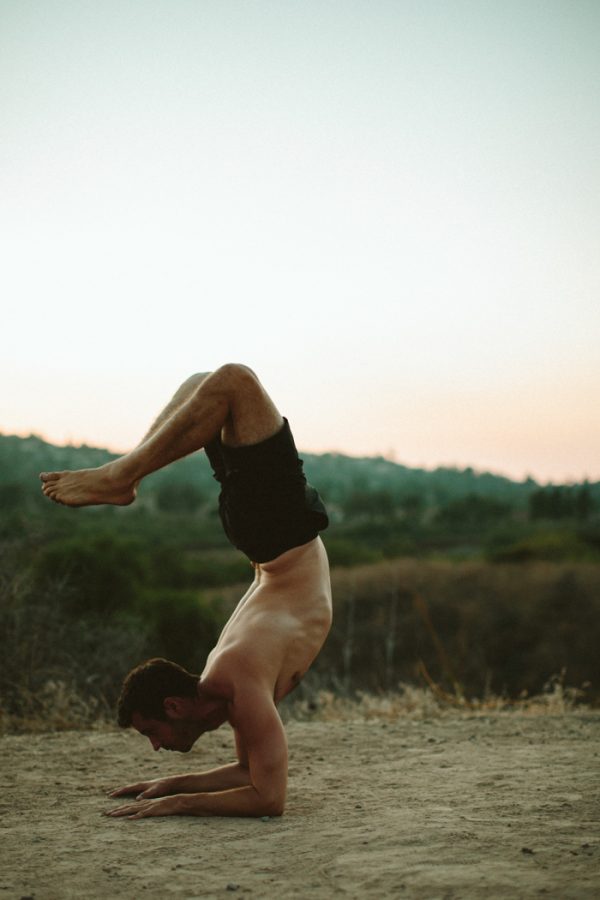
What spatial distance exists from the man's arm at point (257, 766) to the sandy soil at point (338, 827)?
0.07 metres

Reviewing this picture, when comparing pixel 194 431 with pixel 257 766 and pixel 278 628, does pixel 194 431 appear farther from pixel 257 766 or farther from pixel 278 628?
pixel 257 766

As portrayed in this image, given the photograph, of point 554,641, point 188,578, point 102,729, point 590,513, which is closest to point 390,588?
point 554,641

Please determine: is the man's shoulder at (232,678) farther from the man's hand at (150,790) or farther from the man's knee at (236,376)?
the man's knee at (236,376)

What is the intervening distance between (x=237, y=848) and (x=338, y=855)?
398mm

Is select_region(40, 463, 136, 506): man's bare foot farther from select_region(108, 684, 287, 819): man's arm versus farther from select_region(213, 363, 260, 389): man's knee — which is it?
select_region(108, 684, 287, 819): man's arm

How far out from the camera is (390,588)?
24312 mm

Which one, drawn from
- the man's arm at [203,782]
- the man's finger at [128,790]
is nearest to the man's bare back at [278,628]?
the man's arm at [203,782]

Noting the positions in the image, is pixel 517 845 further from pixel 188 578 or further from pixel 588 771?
pixel 188 578

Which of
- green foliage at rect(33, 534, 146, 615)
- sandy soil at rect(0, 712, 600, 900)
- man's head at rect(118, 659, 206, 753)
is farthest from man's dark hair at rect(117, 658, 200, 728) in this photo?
green foliage at rect(33, 534, 146, 615)

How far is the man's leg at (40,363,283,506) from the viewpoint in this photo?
3.73 m

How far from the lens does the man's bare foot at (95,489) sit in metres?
3.80

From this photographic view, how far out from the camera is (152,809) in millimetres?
3662

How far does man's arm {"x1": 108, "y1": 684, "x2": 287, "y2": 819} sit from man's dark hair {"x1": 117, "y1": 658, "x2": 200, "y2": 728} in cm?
30

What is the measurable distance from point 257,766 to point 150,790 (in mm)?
658
